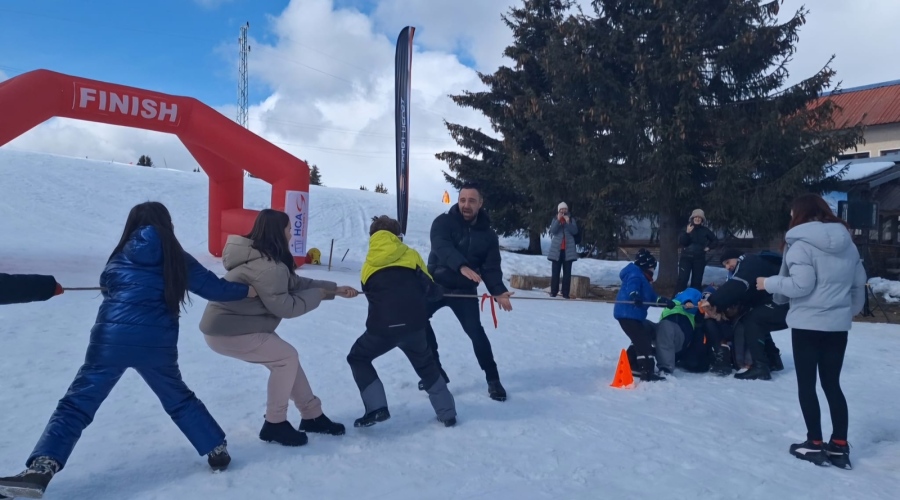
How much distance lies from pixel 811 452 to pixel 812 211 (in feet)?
5.33

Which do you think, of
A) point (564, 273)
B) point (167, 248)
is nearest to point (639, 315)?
point (167, 248)

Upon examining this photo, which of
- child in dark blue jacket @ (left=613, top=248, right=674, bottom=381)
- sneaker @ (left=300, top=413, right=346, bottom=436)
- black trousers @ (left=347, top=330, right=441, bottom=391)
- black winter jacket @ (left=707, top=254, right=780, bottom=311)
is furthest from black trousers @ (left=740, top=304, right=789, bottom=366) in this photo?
sneaker @ (left=300, top=413, right=346, bottom=436)

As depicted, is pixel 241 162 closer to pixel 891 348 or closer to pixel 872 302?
pixel 891 348

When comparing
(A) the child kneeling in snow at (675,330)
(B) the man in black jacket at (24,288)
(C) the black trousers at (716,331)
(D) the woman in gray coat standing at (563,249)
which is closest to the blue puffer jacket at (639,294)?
(A) the child kneeling in snow at (675,330)

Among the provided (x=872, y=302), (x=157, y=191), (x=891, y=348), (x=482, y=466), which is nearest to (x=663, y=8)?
(x=872, y=302)

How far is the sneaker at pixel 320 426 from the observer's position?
15.0 ft

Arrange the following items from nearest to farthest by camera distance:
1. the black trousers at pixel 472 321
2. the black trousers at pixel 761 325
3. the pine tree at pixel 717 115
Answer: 1. the black trousers at pixel 472 321
2. the black trousers at pixel 761 325
3. the pine tree at pixel 717 115

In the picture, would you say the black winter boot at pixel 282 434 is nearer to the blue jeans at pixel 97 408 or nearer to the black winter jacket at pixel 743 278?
the blue jeans at pixel 97 408

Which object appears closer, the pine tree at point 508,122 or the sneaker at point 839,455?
the sneaker at point 839,455

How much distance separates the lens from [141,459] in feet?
13.3

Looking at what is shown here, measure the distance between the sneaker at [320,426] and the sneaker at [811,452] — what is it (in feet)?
10.2

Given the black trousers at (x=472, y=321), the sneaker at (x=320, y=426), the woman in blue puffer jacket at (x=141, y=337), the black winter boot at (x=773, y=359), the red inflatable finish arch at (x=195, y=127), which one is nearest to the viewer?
the woman in blue puffer jacket at (x=141, y=337)

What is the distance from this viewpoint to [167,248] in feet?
12.1

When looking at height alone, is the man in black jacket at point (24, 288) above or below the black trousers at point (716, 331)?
above
